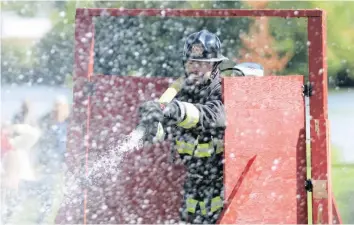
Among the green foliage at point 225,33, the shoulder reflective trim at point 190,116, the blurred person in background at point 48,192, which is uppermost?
the green foliage at point 225,33

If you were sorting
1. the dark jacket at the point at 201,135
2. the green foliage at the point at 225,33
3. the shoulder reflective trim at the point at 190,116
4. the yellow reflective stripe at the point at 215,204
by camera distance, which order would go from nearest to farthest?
the shoulder reflective trim at the point at 190,116
the dark jacket at the point at 201,135
the yellow reflective stripe at the point at 215,204
the green foliage at the point at 225,33

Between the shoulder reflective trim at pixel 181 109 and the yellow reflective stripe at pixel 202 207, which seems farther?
the yellow reflective stripe at pixel 202 207

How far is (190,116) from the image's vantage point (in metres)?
2.98

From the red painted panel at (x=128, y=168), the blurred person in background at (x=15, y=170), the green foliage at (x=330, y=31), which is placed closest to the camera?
the red painted panel at (x=128, y=168)

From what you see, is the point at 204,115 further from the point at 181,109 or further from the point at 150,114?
the point at 150,114

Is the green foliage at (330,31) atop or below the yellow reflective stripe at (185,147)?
atop

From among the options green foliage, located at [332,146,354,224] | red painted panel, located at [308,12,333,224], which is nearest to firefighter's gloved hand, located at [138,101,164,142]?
red painted panel, located at [308,12,333,224]

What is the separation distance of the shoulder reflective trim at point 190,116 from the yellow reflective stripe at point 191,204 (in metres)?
0.49

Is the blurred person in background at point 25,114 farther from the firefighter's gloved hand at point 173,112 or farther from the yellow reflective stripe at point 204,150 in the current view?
the firefighter's gloved hand at point 173,112

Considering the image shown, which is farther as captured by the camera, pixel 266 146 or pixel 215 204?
pixel 215 204

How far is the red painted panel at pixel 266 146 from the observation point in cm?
287

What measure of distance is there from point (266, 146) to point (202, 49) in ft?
2.34

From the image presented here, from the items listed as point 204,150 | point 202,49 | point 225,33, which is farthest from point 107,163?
point 225,33

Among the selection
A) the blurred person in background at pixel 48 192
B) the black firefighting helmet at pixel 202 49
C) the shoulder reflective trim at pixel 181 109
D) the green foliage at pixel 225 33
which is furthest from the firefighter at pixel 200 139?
the green foliage at pixel 225 33
